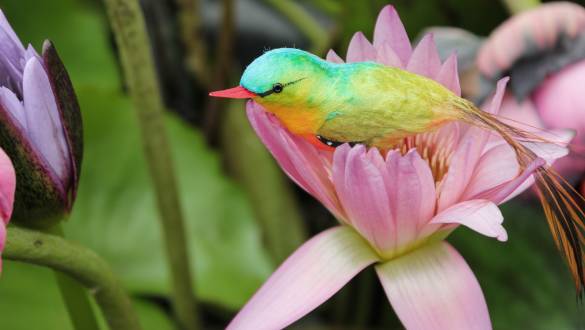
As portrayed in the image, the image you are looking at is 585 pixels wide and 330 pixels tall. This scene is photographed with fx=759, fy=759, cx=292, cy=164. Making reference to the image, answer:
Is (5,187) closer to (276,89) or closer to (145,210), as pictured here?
(276,89)

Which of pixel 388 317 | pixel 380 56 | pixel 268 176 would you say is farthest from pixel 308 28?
pixel 380 56

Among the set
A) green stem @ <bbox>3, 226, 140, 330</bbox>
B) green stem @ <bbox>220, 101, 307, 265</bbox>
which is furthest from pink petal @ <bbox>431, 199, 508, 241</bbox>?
green stem @ <bbox>220, 101, 307, 265</bbox>

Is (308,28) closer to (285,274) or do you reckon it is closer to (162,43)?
(162,43)

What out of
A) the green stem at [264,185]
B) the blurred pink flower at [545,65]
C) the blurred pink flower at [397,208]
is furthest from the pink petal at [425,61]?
the green stem at [264,185]

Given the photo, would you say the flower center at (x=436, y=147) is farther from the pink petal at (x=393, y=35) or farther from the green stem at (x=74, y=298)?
the green stem at (x=74, y=298)

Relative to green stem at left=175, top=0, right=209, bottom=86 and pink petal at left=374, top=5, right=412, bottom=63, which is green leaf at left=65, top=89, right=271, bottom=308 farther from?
pink petal at left=374, top=5, right=412, bottom=63

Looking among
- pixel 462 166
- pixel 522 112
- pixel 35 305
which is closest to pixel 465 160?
pixel 462 166
